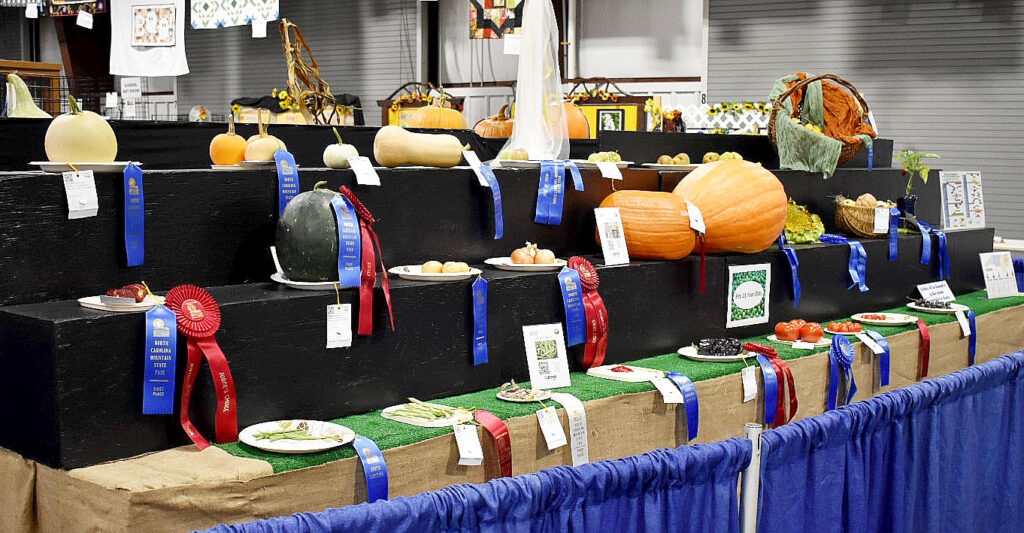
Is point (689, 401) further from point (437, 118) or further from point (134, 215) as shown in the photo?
point (437, 118)

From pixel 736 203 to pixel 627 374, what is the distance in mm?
847

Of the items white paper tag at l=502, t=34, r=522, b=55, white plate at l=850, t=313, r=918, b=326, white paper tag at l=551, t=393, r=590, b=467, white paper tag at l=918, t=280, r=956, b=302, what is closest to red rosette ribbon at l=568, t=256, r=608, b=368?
white paper tag at l=551, t=393, r=590, b=467

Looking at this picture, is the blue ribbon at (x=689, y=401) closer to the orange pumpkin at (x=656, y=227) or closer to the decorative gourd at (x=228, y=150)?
the orange pumpkin at (x=656, y=227)

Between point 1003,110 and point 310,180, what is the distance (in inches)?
283

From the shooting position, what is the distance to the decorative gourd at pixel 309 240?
94.2 inches

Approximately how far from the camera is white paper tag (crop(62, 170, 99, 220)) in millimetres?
2162

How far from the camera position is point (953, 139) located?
8.34m

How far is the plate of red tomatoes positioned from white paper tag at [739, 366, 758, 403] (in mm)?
428

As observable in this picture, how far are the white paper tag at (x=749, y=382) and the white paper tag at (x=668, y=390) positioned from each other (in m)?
0.33

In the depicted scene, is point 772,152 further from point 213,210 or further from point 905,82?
point 905,82

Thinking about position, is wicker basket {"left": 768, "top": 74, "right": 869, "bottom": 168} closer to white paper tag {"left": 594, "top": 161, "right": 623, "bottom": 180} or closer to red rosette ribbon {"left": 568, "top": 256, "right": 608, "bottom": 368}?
white paper tag {"left": 594, "top": 161, "right": 623, "bottom": 180}

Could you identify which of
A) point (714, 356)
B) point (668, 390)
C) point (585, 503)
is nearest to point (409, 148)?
point (668, 390)

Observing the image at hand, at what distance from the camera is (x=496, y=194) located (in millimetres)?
3047

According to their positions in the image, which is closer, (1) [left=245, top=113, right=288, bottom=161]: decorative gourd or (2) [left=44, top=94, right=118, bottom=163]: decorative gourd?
(2) [left=44, top=94, right=118, bottom=163]: decorative gourd
